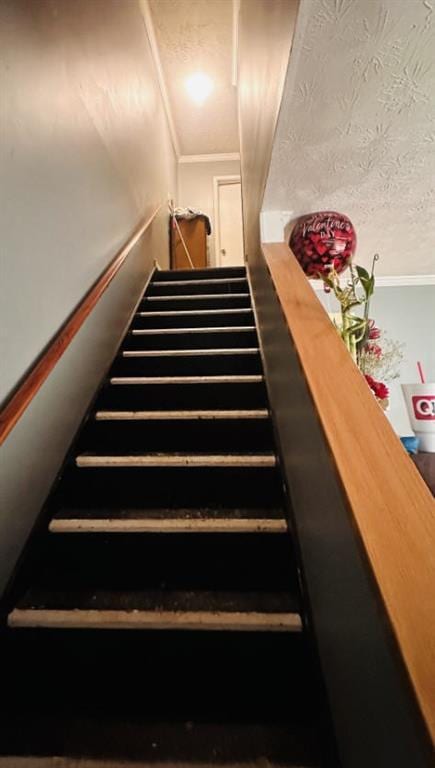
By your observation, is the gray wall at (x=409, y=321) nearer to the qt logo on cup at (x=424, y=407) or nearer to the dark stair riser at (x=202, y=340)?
the dark stair riser at (x=202, y=340)

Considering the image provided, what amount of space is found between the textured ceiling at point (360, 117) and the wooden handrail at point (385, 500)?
0.71m

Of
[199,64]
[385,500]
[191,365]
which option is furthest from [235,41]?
[385,500]

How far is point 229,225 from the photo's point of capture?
497 cm

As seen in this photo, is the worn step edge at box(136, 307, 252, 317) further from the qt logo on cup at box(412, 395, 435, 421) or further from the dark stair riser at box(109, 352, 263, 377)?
the qt logo on cup at box(412, 395, 435, 421)

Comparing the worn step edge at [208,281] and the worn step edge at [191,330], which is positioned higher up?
the worn step edge at [208,281]

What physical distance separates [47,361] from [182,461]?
23.4 inches

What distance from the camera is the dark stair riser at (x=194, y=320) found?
2240mm

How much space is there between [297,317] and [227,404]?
791 millimetres

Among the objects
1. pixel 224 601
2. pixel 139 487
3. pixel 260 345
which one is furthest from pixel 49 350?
pixel 260 345

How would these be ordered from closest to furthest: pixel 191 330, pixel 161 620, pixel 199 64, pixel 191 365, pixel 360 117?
pixel 161 620, pixel 360 117, pixel 191 365, pixel 191 330, pixel 199 64

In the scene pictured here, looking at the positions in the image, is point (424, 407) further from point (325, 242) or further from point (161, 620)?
point (161, 620)

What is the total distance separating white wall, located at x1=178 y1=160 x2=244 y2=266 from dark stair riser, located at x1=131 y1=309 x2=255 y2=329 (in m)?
3.00

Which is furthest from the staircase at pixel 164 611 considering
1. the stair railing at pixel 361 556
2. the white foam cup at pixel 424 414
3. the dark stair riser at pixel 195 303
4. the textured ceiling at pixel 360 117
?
the dark stair riser at pixel 195 303

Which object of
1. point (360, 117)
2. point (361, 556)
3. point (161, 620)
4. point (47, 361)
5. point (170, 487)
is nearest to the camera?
point (361, 556)
